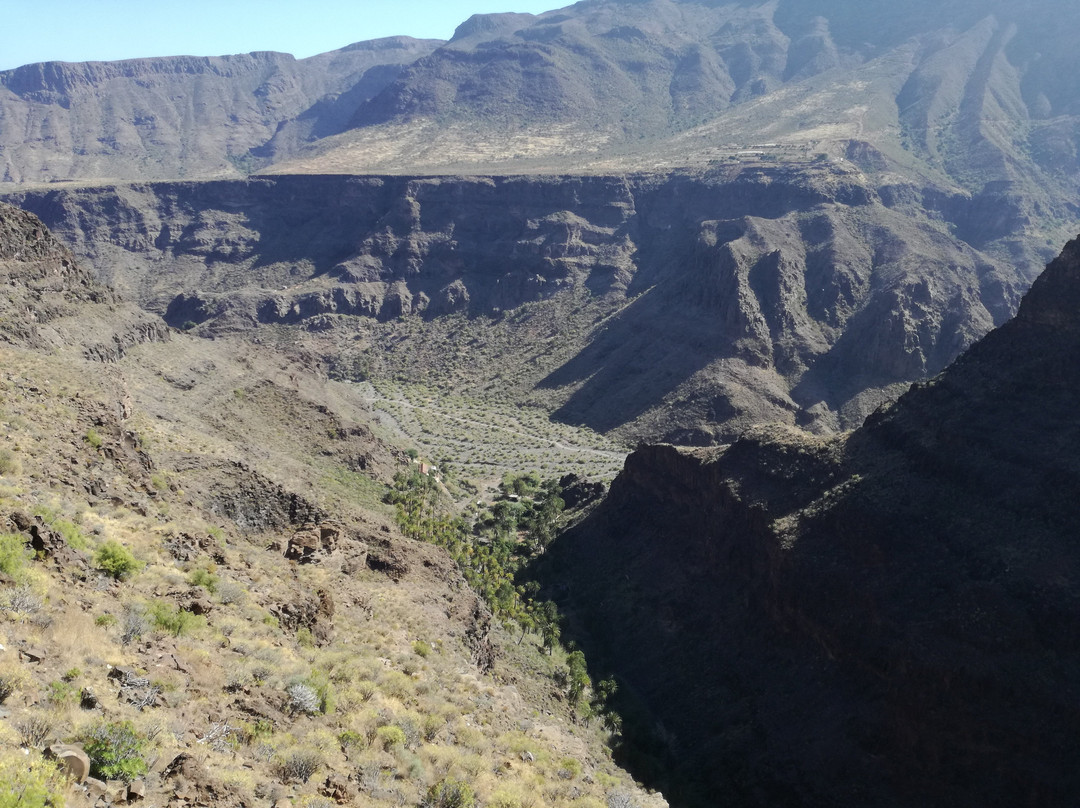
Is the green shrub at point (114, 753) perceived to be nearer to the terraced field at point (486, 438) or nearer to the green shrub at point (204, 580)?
the green shrub at point (204, 580)

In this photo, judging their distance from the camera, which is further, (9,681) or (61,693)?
(61,693)

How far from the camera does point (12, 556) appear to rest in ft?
65.0

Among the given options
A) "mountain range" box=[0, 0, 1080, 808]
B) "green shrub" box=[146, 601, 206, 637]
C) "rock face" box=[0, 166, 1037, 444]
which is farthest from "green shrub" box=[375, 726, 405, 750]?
"rock face" box=[0, 166, 1037, 444]

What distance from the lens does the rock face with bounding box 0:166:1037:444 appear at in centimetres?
10638

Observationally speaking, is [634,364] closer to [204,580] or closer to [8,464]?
[204,580]

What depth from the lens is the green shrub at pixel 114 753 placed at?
47.5 feet

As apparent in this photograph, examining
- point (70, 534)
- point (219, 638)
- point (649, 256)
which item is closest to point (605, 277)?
point (649, 256)

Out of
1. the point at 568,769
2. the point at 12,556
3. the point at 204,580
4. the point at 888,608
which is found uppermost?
the point at 12,556

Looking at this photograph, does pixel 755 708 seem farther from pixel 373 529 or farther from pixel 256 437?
pixel 256 437

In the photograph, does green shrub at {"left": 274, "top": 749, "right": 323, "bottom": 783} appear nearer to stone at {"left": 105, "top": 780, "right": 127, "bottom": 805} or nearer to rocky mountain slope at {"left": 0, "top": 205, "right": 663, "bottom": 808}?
rocky mountain slope at {"left": 0, "top": 205, "right": 663, "bottom": 808}

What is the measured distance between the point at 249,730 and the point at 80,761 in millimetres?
5605

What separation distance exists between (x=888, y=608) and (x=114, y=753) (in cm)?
3599

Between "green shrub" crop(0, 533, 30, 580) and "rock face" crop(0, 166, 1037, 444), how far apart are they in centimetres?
8058

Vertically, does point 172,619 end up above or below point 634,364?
above
